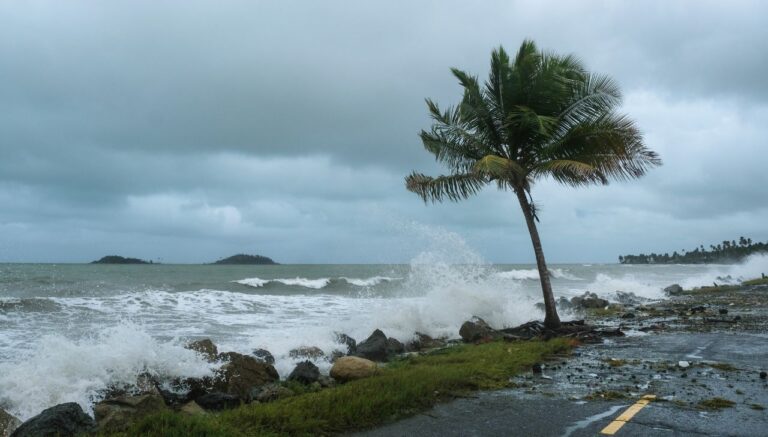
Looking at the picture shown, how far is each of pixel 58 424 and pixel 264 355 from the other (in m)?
6.07

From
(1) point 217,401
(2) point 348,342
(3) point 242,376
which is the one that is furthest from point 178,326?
(1) point 217,401

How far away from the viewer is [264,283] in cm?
4991

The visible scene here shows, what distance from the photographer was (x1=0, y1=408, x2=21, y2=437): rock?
6484mm

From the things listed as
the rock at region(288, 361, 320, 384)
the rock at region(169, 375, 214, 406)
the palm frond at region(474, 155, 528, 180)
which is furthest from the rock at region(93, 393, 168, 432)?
the palm frond at region(474, 155, 528, 180)

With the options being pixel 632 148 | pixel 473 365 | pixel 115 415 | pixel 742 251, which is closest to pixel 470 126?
pixel 632 148

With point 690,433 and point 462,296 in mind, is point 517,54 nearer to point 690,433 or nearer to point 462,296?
point 462,296

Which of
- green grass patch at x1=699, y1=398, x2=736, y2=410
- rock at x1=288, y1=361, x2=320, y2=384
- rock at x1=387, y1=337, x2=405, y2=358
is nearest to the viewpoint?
green grass patch at x1=699, y1=398, x2=736, y2=410

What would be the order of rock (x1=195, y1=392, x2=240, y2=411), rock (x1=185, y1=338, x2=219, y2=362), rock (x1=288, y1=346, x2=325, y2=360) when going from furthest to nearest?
rock (x1=288, y1=346, x2=325, y2=360), rock (x1=185, y1=338, x2=219, y2=362), rock (x1=195, y1=392, x2=240, y2=411)

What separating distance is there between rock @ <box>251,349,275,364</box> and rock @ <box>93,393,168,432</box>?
4470 millimetres

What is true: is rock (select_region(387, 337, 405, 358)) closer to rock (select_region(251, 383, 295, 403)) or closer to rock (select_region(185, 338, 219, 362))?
rock (select_region(185, 338, 219, 362))

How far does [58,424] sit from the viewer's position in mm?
5586

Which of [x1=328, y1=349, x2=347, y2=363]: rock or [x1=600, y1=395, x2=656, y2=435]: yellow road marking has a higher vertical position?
[x1=600, y1=395, x2=656, y2=435]: yellow road marking

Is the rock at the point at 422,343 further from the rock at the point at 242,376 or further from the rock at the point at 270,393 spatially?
the rock at the point at 270,393

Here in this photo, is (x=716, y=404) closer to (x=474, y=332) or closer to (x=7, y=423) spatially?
(x=474, y=332)
